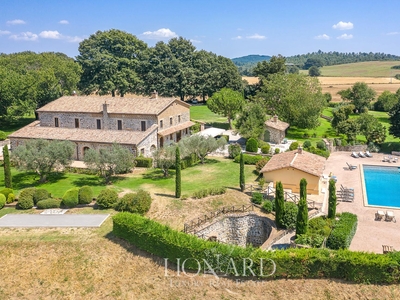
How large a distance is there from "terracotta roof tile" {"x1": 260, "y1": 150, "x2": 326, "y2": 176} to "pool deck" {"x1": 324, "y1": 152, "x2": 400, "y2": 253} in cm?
325

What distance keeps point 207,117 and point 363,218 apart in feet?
155

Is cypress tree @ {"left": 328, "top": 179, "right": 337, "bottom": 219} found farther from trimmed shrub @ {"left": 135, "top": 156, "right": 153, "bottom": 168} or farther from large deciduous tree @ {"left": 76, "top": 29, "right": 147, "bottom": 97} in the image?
large deciduous tree @ {"left": 76, "top": 29, "right": 147, "bottom": 97}

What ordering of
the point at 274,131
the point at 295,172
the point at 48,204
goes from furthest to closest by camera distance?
the point at 274,131, the point at 295,172, the point at 48,204

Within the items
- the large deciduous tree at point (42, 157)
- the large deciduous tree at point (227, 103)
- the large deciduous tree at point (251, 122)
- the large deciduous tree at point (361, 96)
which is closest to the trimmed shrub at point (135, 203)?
the large deciduous tree at point (42, 157)

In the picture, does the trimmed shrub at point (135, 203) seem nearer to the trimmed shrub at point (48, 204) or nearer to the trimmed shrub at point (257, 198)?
the trimmed shrub at point (48, 204)

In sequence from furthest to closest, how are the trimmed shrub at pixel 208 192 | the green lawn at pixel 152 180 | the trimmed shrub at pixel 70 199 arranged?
1. the green lawn at pixel 152 180
2. the trimmed shrub at pixel 208 192
3. the trimmed shrub at pixel 70 199

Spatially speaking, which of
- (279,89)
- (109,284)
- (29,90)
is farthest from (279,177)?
(29,90)

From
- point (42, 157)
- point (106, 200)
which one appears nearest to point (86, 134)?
point (42, 157)

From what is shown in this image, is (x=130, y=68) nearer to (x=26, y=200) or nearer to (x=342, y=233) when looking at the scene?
(x=26, y=200)

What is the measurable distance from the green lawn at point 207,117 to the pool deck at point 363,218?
25492mm

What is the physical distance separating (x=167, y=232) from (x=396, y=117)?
4012 centimetres

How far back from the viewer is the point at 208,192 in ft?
102

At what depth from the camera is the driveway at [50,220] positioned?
25.6 metres

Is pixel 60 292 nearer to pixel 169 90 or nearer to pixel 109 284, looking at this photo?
pixel 109 284
